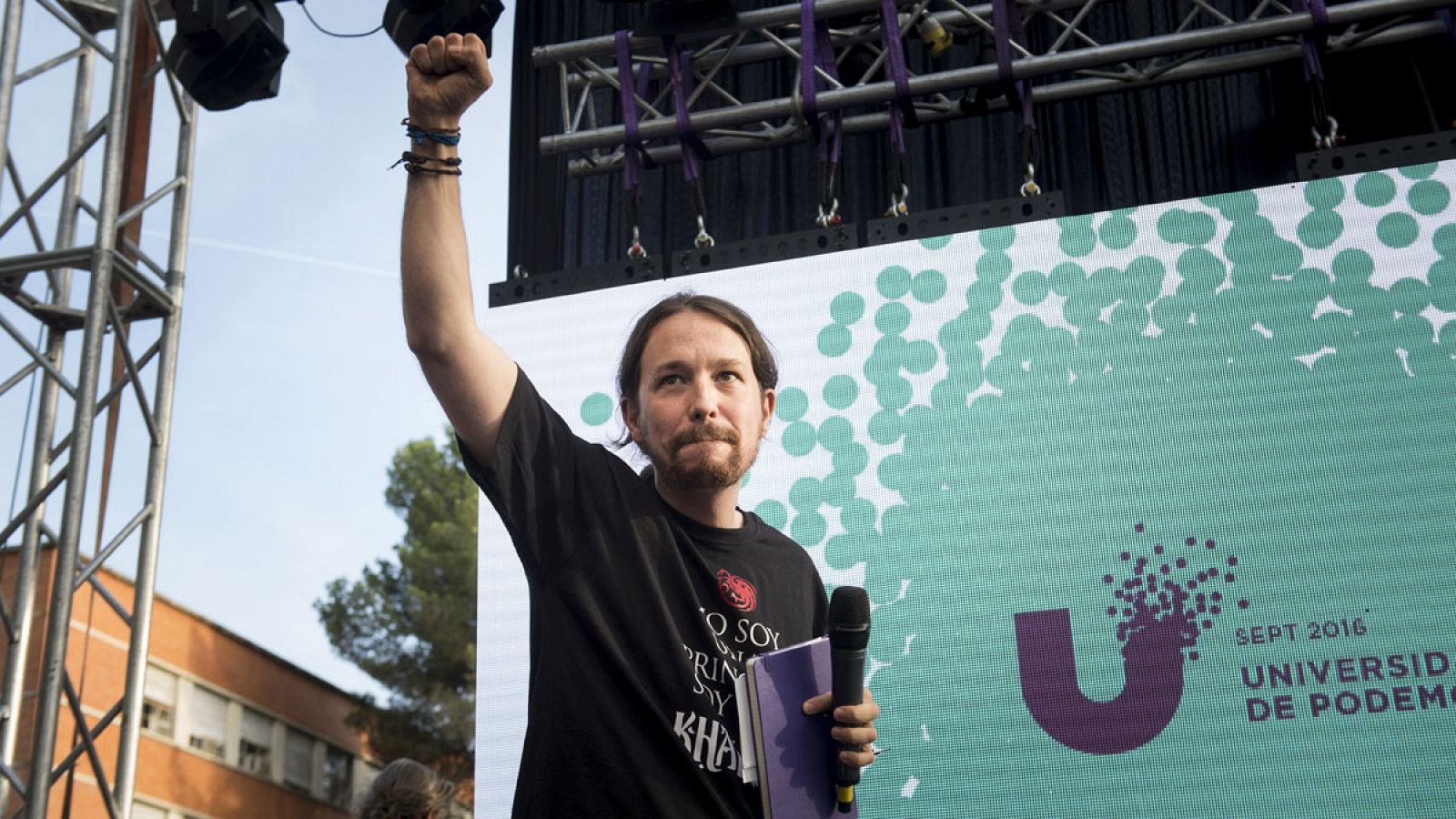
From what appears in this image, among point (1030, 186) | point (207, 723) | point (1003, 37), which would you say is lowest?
point (1030, 186)

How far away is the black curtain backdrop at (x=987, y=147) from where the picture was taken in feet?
15.1

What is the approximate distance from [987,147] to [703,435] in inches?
140

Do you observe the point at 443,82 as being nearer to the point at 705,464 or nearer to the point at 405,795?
the point at 705,464

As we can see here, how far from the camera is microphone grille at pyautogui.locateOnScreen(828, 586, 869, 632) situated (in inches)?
59.5

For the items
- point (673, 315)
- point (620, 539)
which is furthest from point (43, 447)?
point (620, 539)

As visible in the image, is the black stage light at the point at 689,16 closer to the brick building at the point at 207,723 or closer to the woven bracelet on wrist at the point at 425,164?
the woven bracelet on wrist at the point at 425,164

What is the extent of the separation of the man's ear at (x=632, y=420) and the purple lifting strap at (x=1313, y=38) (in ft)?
10.4

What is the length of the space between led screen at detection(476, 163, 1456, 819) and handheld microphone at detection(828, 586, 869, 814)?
2356 mm

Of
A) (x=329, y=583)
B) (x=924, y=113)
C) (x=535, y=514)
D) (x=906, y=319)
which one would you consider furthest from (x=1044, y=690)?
(x=329, y=583)

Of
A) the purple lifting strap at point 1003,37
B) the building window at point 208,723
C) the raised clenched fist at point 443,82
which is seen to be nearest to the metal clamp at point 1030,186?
the purple lifting strap at point 1003,37

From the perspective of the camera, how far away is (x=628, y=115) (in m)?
4.60

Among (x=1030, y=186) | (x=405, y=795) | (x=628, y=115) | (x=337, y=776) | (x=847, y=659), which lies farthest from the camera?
(x=337, y=776)

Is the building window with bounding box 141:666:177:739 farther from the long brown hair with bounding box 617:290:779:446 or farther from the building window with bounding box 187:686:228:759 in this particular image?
the long brown hair with bounding box 617:290:779:446

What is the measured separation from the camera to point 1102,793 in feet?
11.8
